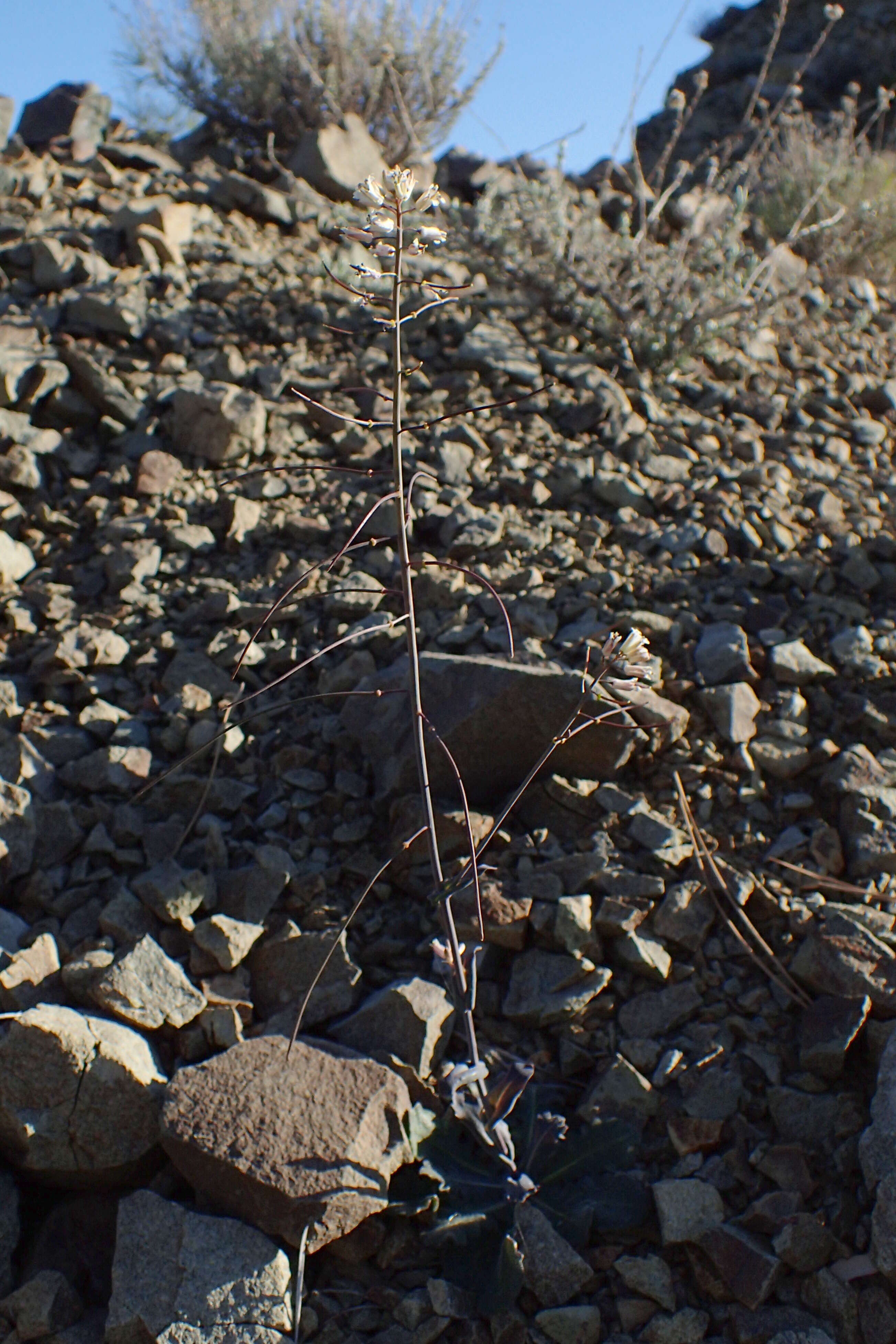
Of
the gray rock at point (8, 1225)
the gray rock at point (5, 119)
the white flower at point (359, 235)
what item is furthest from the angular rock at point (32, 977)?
the gray rock at point (5, 119)

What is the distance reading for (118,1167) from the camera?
216cm

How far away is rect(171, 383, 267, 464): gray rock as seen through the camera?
3.82 meters

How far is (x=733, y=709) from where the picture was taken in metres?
2.85

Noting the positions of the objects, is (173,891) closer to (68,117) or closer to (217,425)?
(217,425)

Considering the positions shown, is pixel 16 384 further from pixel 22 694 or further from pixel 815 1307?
pixel 815 1307

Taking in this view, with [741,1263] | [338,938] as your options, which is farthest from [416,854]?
[741,1263]

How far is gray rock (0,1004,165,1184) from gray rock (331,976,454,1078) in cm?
45

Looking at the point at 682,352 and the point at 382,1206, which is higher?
the point at 682,352

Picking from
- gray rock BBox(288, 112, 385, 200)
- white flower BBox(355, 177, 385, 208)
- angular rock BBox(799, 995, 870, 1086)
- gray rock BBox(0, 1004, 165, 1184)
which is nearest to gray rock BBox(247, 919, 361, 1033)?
gray rock BBox(0, 1004, 165, 1184)

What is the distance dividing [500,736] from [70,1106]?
→ 130cm

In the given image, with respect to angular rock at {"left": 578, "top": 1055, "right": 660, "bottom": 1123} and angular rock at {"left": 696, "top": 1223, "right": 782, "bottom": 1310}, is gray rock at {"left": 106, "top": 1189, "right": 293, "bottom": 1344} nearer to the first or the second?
angular rock at {"left": 578, "top": 1055, "right": 660, "bottom": 1123}

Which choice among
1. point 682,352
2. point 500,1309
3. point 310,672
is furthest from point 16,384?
point 500,1309

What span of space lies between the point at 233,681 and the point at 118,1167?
4.39 feet

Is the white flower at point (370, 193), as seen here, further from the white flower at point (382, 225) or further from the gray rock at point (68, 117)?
the gray rock at point (68, 117)
